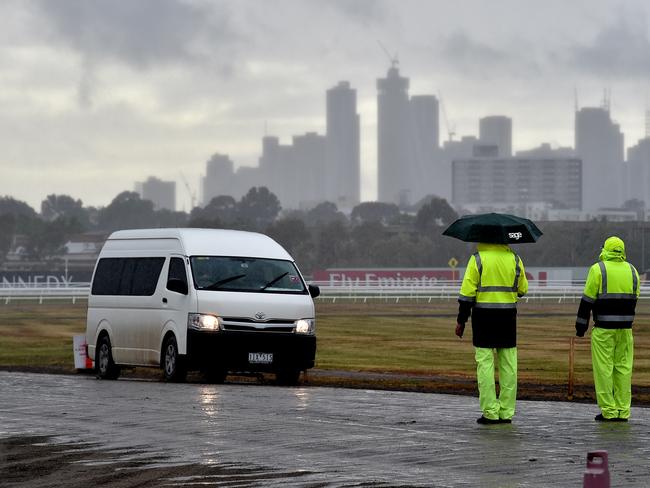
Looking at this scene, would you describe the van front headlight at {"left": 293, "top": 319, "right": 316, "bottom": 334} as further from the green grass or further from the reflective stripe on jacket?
the reflective stripe on jacket

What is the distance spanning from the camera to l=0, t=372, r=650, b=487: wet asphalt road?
11500 millimetres

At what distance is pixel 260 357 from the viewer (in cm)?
2245

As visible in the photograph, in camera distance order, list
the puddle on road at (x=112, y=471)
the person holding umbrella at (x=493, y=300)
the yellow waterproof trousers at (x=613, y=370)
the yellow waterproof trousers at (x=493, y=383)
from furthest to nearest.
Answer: the yellow waterproof trousers at (x=613, y=370) → the person holding umbrella at (x=493, y=300) → the yellow waterproof trousers at (x=493, y=383) → the puddle on road at (x=112, y=471)

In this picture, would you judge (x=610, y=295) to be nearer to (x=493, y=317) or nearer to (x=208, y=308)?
(x=493, y=317)

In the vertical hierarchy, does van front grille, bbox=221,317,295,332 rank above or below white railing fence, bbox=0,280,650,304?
below

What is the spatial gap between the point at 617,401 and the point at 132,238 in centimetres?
1132

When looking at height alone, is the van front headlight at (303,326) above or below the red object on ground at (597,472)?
above

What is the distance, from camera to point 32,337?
46.7m

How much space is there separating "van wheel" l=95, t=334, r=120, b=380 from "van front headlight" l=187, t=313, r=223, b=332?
3.01m

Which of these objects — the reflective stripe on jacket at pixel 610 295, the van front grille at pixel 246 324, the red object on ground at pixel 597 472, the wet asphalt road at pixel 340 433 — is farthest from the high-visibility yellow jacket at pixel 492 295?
the red object on ground at pixel 597 472

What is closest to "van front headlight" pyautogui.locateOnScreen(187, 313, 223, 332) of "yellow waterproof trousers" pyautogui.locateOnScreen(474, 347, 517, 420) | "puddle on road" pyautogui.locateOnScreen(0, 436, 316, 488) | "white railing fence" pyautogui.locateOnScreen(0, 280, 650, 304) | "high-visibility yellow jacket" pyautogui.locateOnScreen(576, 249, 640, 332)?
"yellow waterproof trousers" pyautogui.locateOnScreen(474, 347, 517, 420)

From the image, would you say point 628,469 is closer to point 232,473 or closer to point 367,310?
point 232,473

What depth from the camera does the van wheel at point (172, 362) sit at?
883 inches

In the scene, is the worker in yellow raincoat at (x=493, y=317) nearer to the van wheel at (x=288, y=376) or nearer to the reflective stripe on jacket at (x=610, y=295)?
the reflective stripe on jacket at (x=610, y=295)
